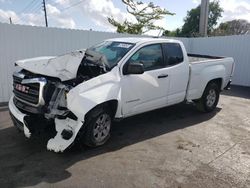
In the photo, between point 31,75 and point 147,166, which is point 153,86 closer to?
point 147,166

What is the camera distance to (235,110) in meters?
8.17

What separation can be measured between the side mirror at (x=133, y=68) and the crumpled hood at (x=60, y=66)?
87 cm

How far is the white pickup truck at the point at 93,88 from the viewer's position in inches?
175

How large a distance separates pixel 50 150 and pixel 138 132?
6.76 feet

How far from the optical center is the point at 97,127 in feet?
15.9

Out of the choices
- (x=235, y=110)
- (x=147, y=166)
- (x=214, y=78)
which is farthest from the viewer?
(x=235, y=110)

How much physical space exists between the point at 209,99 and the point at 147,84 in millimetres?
2770

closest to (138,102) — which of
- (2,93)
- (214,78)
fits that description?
(214,78)

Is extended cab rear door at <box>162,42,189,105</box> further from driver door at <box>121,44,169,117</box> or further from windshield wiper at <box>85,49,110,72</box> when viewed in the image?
windshield wiper at <box>85,49,110,72</box>

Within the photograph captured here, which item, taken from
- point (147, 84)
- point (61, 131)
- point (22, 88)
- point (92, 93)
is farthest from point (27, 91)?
A: point (147, 84)

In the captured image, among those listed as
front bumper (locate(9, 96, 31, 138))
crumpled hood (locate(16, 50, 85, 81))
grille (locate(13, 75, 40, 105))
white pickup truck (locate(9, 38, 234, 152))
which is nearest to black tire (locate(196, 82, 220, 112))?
white pickup truck (locate(9, 38, 234, 152))

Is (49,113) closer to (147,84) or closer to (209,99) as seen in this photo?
(147,84)

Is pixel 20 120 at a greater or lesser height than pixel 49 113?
lesser

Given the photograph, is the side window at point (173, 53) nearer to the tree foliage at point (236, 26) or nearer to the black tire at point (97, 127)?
the black tire at point (97, 127)
